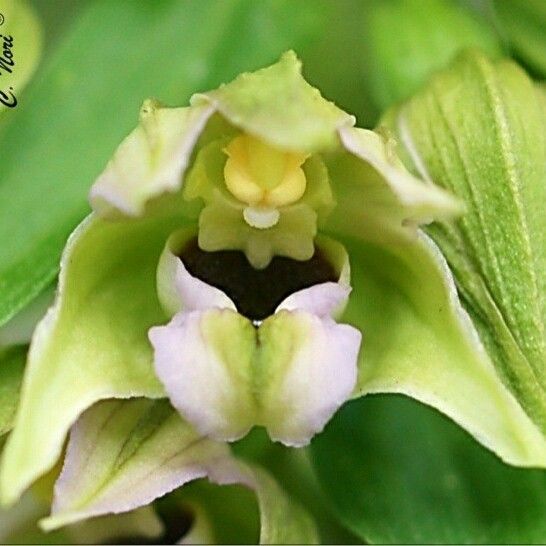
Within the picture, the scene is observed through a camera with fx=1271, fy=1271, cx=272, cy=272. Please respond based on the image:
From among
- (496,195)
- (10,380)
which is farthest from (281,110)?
(10,380)

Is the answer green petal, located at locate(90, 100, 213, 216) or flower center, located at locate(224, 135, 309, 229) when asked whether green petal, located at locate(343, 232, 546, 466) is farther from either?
green petal, located at locate(90, 100, 213, 216)

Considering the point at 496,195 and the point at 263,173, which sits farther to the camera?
the point at 496,195

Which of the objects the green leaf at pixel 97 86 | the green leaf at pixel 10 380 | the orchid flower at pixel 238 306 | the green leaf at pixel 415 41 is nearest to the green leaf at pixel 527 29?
the green leaf at pixel 415 41

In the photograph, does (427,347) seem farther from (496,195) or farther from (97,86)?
(97,86)

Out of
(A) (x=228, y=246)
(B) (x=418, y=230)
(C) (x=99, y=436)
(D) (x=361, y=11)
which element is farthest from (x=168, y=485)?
(D) (x=361, y=11)

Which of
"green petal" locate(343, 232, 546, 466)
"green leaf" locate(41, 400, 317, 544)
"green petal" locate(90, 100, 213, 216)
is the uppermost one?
"green petal" locate(90, 100, 213, 216)

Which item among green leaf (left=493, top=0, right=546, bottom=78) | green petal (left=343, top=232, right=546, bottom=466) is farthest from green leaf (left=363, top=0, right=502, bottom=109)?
green petal (left=343, top=232, right=546, bottom=466)
